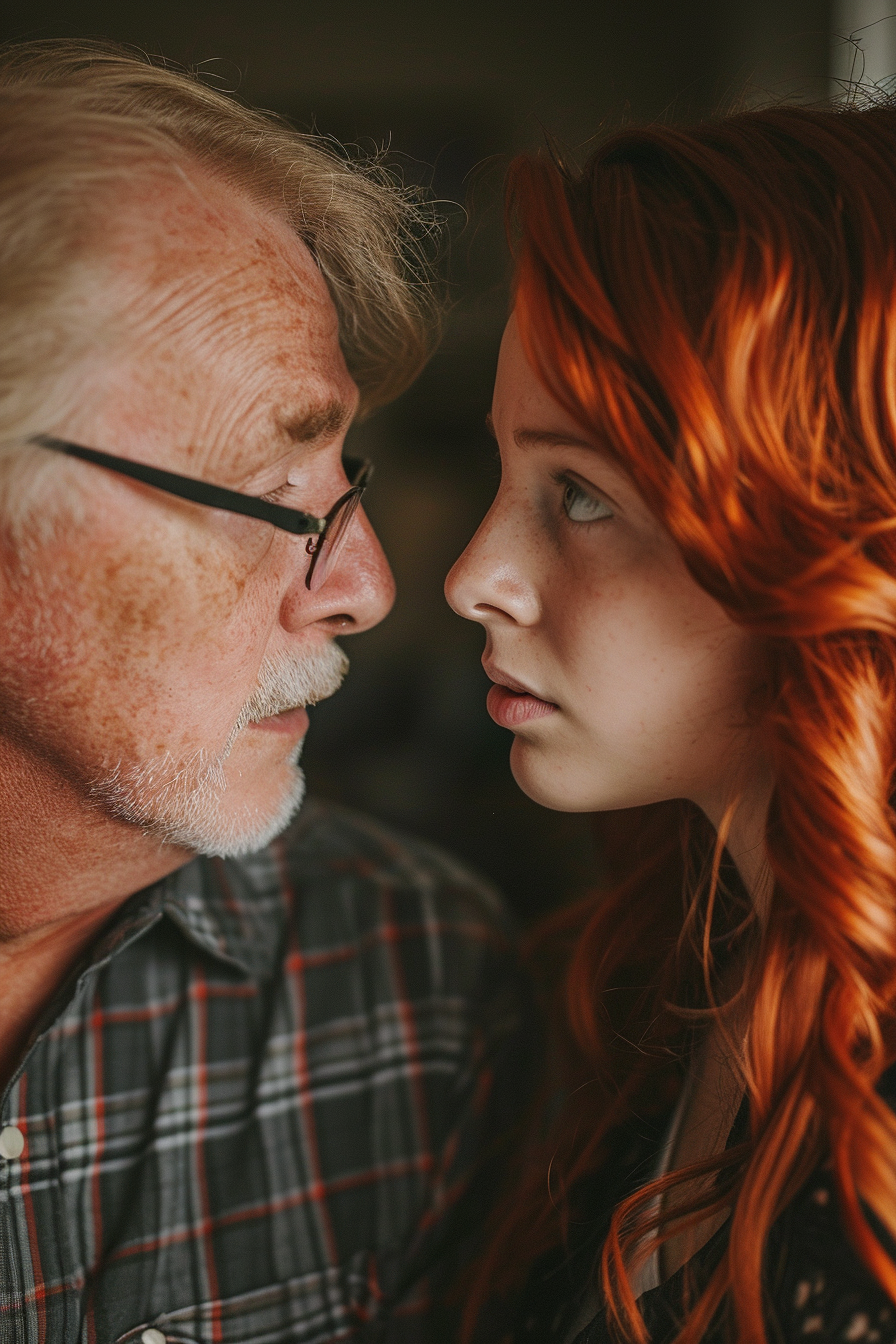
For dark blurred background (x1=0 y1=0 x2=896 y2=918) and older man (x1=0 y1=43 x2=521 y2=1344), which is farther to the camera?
dark blurred background (x1=0 y1=0 x2=896 y2=918)

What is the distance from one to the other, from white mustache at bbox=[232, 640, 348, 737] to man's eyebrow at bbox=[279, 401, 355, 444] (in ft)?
0.85

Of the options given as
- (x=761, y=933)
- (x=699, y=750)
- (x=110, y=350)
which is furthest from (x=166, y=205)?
(x=761, y=933)

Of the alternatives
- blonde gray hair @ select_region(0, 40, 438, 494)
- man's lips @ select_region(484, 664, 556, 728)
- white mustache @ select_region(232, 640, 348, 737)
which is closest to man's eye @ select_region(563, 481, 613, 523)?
man's lips @ select_region(484, 664, 556, 728)

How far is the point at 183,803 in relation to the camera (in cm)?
102

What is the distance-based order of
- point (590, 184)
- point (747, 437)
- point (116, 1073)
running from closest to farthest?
point (747, 437)
point (590, 184)
point (116, 1073)

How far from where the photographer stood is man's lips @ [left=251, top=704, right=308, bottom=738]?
1125 millimetres

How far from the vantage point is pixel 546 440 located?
2.81 ft

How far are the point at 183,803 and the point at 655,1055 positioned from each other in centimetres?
63

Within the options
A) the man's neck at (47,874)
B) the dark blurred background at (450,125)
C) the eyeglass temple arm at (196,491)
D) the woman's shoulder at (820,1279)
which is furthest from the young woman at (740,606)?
the dark blurred background at (450,125)

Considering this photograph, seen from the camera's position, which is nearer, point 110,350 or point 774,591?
point 774,591

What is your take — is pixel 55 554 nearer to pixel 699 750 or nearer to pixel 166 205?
pixel 166 205

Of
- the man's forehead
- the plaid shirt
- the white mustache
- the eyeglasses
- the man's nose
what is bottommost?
the plaid shirt

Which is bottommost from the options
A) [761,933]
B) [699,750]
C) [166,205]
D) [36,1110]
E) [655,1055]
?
[36,1110]

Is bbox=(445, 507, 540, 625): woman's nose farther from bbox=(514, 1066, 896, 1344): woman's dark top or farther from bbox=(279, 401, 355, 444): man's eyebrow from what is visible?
bbox=(514, 1066, 896, 1344): woman's dark top
